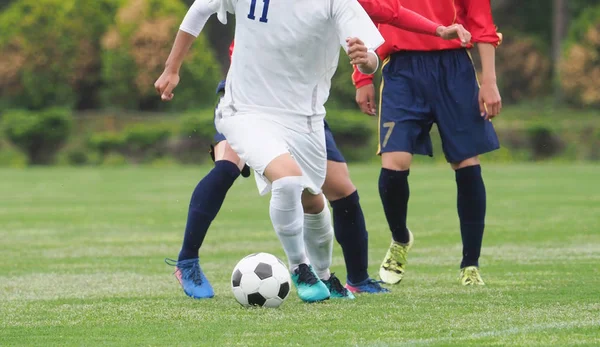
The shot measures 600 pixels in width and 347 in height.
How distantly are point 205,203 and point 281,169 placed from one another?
2.45ft

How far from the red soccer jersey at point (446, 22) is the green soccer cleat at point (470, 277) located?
4.29 feet

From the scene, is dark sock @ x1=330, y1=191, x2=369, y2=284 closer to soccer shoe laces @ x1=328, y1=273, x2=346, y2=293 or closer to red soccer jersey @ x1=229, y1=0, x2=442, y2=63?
soccer shoe laces @ x1=328, y1=273, x2=346, y2=293

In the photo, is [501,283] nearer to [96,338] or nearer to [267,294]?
[267,294]

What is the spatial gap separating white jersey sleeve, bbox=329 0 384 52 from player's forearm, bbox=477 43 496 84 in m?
1.30

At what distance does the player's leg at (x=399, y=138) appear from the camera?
22.3 feet

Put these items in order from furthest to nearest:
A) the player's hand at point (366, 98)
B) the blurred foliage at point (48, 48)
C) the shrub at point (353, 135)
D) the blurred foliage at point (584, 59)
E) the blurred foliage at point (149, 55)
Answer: the blurred foliage at point (48, 48) < the blurred foliage at point (149, 55) < the blurred foliage at point (584, 59) < the shrub at point (353, 135) < the player's hand at point (366, 98)

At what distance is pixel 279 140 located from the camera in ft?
18.9

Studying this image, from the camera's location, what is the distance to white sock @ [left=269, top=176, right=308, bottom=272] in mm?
5598

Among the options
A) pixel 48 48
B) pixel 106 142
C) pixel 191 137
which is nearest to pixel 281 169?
pixel 191 137

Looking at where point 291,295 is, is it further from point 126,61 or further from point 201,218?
point 126,61

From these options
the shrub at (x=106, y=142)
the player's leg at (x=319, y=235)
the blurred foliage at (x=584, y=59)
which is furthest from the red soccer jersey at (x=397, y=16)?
the blurred foliage at (x=584, y=59)

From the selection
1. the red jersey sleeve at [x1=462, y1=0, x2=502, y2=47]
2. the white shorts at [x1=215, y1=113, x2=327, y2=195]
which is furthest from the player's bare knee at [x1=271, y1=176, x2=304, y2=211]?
the red jersey sleeve at [x1=462, y1=0, x2=502, y2=47]

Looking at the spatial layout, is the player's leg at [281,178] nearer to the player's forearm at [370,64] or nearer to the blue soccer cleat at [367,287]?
the player's forearm at [370,64]

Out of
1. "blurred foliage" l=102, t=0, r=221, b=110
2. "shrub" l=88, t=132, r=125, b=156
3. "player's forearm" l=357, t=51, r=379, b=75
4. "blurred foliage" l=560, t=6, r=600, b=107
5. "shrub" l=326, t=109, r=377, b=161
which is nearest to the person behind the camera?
"player's forearm" l=357, t=51, r=379, b=75
